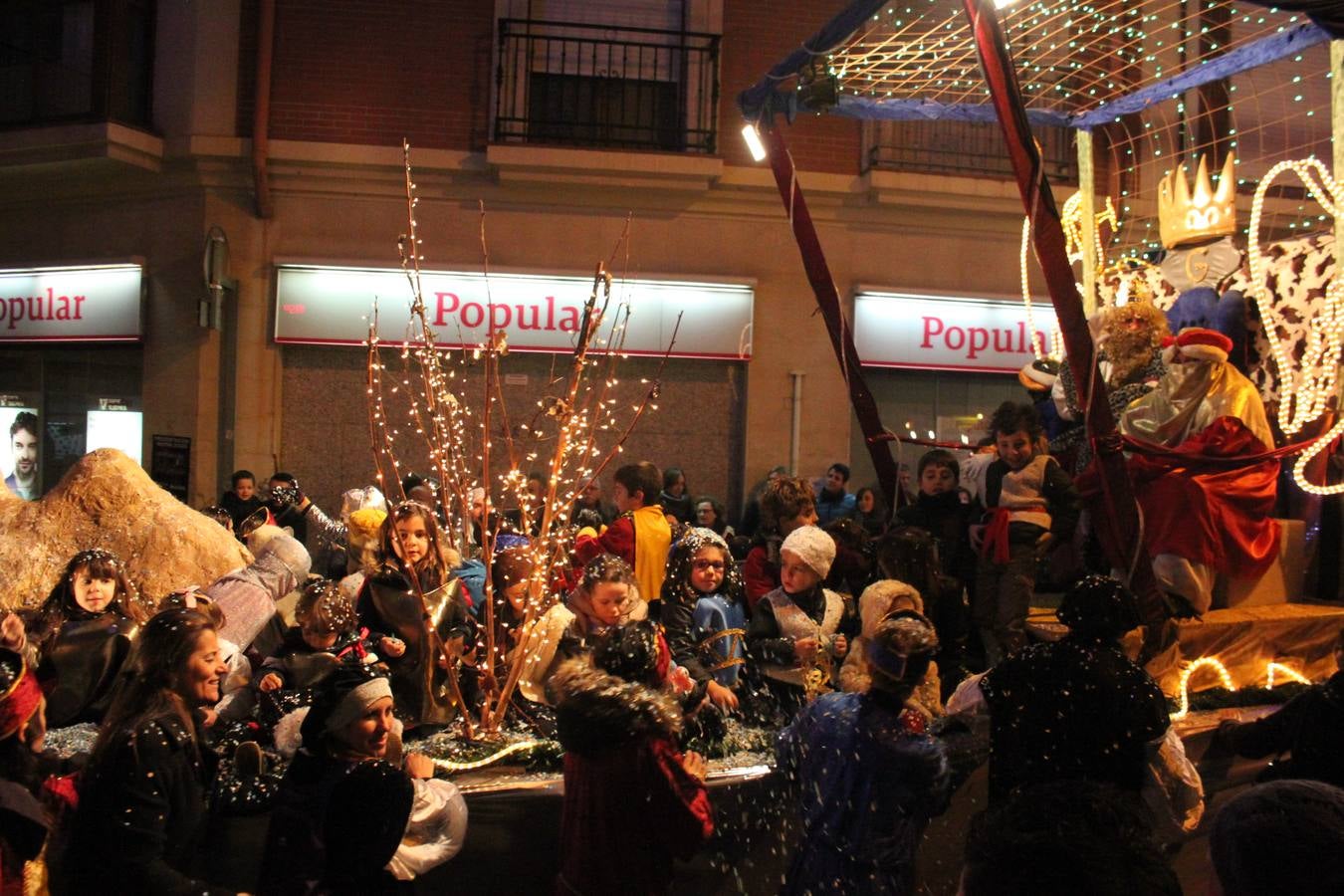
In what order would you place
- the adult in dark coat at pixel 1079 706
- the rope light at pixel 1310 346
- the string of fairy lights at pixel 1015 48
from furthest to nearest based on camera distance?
the string of fairy lights at pixel 1015 48 → the rope light at pixel 1310 346 → the adult in dark coat at pixel 1079 706

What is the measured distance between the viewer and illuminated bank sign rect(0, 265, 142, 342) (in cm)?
1108

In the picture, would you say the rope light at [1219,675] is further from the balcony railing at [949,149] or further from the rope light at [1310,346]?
the balcony railing at [949,149]

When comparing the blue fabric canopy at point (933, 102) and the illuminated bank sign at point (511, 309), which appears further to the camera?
the illuminated bank sign at point (511, 309)

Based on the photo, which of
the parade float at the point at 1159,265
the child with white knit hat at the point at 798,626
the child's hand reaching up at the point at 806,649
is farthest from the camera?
the parade float at the point at 1159,265

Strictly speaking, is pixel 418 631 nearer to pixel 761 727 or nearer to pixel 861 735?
pixel 761 727

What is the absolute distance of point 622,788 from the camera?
297 cm

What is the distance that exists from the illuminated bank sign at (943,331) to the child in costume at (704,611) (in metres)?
7.39

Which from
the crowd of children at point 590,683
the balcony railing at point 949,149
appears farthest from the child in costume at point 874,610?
the balcony railing at point 949,149

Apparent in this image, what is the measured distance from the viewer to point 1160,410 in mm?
5898

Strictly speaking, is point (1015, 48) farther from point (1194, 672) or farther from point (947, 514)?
point (1194, 672)

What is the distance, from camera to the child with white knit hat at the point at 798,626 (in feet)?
13.9

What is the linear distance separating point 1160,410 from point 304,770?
4795 millimetres

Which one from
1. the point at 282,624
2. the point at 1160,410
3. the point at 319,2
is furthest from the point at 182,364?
the point at 1160,410

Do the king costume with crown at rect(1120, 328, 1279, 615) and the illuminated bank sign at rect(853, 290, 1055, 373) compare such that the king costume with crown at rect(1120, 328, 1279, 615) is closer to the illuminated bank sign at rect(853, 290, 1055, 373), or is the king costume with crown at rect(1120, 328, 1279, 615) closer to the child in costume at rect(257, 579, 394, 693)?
the child in costume at rect(257, 579, 394, 693)
